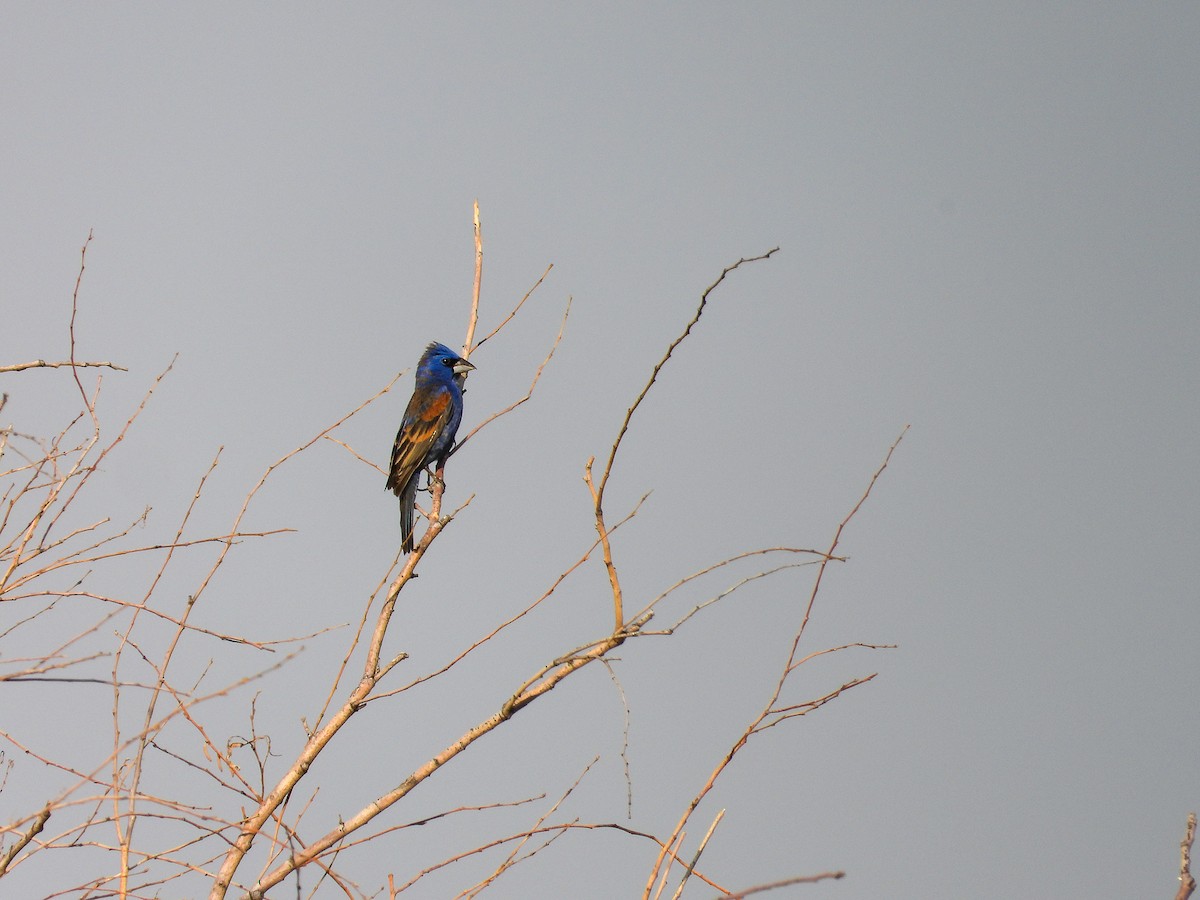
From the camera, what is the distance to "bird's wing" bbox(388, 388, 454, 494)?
28.5 feet

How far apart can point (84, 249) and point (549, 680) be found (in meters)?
2.25

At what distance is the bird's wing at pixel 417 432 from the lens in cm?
870

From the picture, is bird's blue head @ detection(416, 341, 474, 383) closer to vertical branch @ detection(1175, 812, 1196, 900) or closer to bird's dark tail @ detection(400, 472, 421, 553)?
bird's dark tail @ detection(400, 472, 421, 553)

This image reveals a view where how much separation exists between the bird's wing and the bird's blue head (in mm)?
278

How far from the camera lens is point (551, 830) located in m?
3.23

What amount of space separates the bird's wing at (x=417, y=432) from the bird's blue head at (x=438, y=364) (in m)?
0.28

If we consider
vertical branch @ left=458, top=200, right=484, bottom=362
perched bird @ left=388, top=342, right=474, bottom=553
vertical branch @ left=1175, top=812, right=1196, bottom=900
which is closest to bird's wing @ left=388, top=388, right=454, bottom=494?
perched bird @ left=388, top=342, right=474, bottom=553

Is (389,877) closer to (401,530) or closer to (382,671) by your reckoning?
(382,671)

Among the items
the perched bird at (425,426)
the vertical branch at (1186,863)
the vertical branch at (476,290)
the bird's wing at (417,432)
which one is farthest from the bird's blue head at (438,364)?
the vertical branch at (1186,863)

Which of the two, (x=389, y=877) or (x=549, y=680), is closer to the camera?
(x=389, y=877)

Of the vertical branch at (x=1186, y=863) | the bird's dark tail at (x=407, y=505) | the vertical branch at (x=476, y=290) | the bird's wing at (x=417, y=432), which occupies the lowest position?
the vertical branch at (x=1186, y=863)

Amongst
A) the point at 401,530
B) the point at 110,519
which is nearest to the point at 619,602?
the point at 110,519

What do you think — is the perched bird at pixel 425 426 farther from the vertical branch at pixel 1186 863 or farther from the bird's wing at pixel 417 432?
the vertical branch at pixel 1186 863

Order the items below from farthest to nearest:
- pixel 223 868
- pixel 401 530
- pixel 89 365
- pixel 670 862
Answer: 1. pixel 401 530
2. pixel 89 365
3. pixel 223 868
4. pixel 670 862
